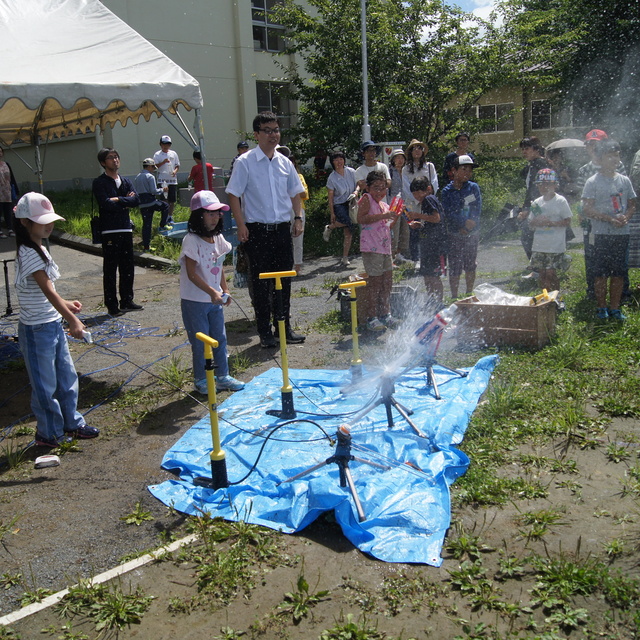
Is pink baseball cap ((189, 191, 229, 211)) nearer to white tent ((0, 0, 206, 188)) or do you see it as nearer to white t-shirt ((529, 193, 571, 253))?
white tent ((0, 0, 206, 188))

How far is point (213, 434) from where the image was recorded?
3.94 metres

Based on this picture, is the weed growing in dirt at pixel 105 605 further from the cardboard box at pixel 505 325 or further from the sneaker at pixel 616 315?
the sneaker at pixel 616 315

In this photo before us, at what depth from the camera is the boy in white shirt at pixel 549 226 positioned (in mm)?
7609

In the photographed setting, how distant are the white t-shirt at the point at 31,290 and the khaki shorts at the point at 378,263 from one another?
3611 millimetres

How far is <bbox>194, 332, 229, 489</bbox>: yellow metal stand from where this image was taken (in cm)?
391

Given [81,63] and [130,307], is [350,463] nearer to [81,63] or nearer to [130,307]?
[81,63]

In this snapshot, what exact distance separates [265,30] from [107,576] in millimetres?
22222

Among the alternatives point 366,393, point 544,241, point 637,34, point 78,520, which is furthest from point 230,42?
point 78,520

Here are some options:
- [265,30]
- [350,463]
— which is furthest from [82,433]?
[265,30]

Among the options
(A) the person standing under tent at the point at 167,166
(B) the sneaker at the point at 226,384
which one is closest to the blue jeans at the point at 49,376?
(B) the sneaker at the point at 226,384

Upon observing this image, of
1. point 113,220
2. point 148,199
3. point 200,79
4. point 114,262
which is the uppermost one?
point 200,79

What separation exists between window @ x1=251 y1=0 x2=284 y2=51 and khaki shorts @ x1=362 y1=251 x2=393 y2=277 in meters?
17.1

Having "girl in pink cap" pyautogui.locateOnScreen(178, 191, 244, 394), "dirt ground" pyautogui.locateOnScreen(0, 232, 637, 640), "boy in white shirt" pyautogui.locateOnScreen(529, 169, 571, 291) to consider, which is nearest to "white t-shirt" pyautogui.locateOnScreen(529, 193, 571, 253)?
"boy in white shirt" pyautogui.locateOnScreen(529, 169, 571, 291)

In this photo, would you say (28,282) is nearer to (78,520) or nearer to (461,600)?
(78,520)
